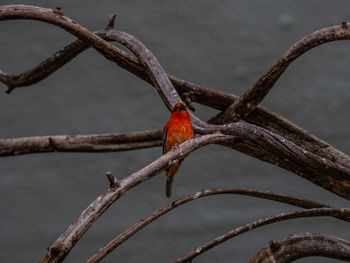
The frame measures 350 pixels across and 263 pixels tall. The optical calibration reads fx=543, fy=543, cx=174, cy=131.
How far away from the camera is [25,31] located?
269 centimetres

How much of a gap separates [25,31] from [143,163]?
34.6 inches

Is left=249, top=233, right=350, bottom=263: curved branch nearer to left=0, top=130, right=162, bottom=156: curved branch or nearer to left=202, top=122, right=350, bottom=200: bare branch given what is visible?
left=202, top=122, right=350, bottom=200: bare branch

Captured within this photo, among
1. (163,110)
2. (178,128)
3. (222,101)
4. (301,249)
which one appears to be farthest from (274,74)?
(163,110)

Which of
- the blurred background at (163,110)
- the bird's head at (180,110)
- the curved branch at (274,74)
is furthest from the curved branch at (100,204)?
the blurred background at (163,110)

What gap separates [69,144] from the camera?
198 cm

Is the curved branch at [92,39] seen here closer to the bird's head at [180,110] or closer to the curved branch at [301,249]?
the bird's head at [180,110]

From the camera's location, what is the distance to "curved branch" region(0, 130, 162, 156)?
1972 mm

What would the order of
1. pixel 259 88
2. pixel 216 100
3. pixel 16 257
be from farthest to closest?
pixel 16 257 < pixel 216 100 < pixel 259 88

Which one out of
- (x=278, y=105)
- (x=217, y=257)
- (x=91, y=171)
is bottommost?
(x=217, y=257)

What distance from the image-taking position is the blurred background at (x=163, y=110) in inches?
104

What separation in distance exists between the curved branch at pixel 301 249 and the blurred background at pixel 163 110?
3.54ft

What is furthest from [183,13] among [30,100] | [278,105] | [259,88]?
[259,88]

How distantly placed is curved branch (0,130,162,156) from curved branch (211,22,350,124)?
13.8 inches

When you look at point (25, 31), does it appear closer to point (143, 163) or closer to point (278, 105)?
point (143, 163)
